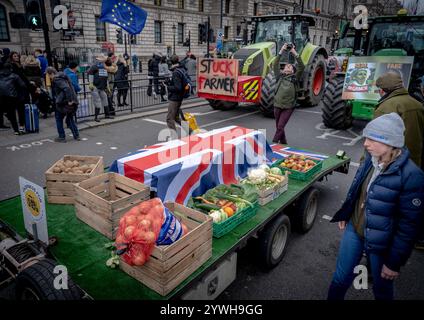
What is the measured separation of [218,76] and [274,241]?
324 inches

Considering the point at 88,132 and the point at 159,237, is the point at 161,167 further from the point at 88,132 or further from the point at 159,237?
the point at 88,132

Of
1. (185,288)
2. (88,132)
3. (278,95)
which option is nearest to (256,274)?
(185,288)

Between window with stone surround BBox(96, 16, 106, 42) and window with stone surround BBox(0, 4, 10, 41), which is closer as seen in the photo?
window with stone surround BBox(0, 4, 10, 41)

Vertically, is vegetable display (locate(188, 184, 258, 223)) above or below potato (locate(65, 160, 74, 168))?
below

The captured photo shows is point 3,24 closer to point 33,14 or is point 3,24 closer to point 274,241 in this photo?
point 33,14

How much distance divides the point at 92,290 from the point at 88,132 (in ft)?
28.0

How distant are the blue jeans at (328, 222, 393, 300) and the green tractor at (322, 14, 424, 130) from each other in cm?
700

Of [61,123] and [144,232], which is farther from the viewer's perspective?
[61,123]

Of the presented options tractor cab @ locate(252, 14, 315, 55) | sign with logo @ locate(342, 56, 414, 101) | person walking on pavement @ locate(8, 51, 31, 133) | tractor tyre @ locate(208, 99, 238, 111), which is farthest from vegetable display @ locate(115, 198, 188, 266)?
tractor cab @ locate(252, 14, 315, 55)

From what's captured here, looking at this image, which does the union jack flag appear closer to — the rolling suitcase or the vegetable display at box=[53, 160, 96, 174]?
the vegetable display at box=[53, 160, 96, 174]

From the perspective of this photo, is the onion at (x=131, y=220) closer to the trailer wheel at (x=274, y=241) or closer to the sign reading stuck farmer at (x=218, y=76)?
the trailer wheel at (x=274, y=241)

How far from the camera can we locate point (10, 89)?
9.44 m

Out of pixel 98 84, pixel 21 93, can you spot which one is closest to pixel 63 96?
pixel 21 93

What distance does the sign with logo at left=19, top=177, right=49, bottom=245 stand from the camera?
304 centimetres
